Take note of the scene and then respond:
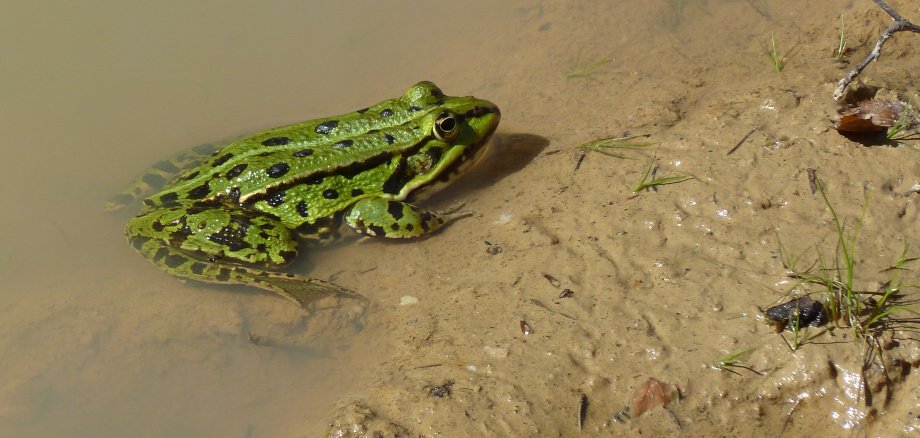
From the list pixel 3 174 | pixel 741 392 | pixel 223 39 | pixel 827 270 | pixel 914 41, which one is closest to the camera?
pixel 741 392

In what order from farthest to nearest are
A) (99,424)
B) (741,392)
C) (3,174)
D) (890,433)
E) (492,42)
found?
(492,42), (3,174), (99,424), (741,392), (890,433)

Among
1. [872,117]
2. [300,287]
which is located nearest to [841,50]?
[872,117]

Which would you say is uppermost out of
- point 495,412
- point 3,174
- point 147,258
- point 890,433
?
point 3,174

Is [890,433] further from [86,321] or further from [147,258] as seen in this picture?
[86,321]

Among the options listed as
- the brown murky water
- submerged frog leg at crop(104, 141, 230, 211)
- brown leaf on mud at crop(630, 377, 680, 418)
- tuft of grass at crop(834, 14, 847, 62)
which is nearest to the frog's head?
the brown murky water

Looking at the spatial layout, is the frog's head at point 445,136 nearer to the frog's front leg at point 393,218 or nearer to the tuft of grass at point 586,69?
the frog's front leg at point 393,218

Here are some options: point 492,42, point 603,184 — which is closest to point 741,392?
point 603,184
